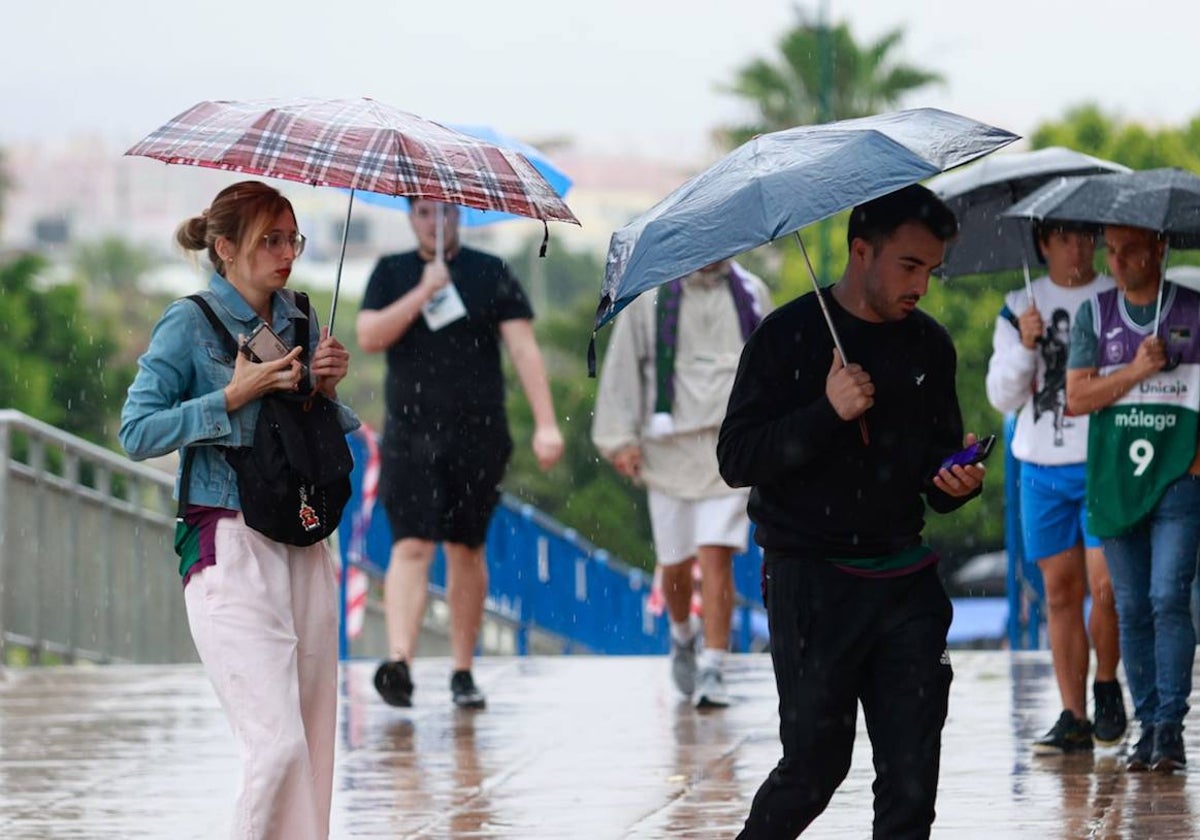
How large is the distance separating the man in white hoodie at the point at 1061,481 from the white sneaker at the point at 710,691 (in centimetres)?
181

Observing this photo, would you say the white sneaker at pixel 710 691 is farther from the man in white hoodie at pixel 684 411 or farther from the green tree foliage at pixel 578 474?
the green tree foliage at pixel 578 474

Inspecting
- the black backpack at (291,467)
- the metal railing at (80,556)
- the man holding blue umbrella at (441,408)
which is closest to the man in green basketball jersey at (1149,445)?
the man holding blue umbrella at (441,408)

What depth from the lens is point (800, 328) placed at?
523 cm

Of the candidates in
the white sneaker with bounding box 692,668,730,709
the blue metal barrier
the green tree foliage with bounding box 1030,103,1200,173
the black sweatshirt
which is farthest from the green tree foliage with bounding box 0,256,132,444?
the black sweatshirt

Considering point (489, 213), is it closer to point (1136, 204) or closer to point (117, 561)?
point (1136, 204)

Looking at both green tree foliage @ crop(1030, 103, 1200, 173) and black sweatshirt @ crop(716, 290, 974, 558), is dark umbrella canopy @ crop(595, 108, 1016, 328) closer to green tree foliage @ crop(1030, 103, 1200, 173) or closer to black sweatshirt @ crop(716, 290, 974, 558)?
black sweatshirt @ crop(716, 290, 974, 558)

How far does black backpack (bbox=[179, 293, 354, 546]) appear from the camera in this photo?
5.36 m

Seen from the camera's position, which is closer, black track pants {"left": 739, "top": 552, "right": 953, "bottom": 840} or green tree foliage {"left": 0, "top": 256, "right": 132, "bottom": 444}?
black track pants {"left": 739, "top": 552, "right": 953, "bottom": 840}

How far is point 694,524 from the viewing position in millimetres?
9945

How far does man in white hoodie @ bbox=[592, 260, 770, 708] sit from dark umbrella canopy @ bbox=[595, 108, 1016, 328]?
4599 millimetres

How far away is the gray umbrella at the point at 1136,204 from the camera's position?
7.35 m

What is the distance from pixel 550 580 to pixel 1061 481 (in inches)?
385

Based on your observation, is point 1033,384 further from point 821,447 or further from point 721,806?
point 821,447

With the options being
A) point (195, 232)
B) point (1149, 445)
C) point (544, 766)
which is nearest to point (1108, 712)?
point (1149, 445)
